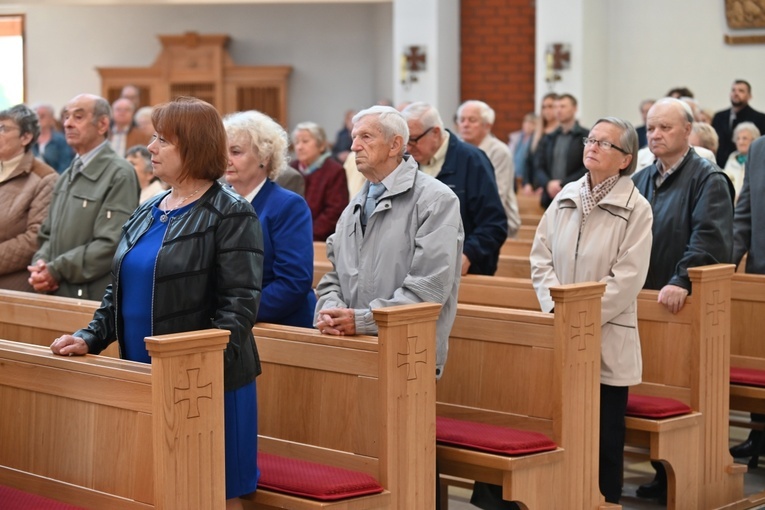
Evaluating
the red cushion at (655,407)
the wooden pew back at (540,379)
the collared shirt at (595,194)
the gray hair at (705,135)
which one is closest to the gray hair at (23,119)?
the wooden pew back at (540,379)

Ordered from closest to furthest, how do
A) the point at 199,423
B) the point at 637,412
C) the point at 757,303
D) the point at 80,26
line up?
the point at 199,423, the point at 637,412, the point at 757,303, the point at 80,26

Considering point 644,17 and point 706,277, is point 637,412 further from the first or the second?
point 644,17

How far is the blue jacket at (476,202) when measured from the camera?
4.75 m

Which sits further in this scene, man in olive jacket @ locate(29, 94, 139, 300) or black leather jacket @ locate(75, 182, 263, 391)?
man in olive jacket @ locate(29, 94, 139, 300)

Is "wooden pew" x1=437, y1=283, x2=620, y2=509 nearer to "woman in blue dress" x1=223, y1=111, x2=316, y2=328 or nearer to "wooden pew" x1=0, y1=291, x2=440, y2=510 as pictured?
"wooden pew" x1=0, y1=291, x2=440, y2=510

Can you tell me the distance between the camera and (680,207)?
4.50 meters

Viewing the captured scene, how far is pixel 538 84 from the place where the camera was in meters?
11.3

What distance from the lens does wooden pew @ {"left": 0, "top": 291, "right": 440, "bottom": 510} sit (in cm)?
326

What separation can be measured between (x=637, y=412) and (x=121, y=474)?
2.02 m

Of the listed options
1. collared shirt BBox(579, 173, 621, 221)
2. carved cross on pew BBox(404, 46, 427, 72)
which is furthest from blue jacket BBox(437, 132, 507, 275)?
carved cross on pew BBox(404, 46, 427, 72)

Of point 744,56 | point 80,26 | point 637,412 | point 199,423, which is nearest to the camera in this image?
point 199,423

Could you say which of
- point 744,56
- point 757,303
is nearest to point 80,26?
point 744,56

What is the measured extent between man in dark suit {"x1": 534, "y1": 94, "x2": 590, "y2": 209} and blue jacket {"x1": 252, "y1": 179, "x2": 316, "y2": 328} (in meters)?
4.18

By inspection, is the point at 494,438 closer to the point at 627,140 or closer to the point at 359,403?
the point at 359,403
